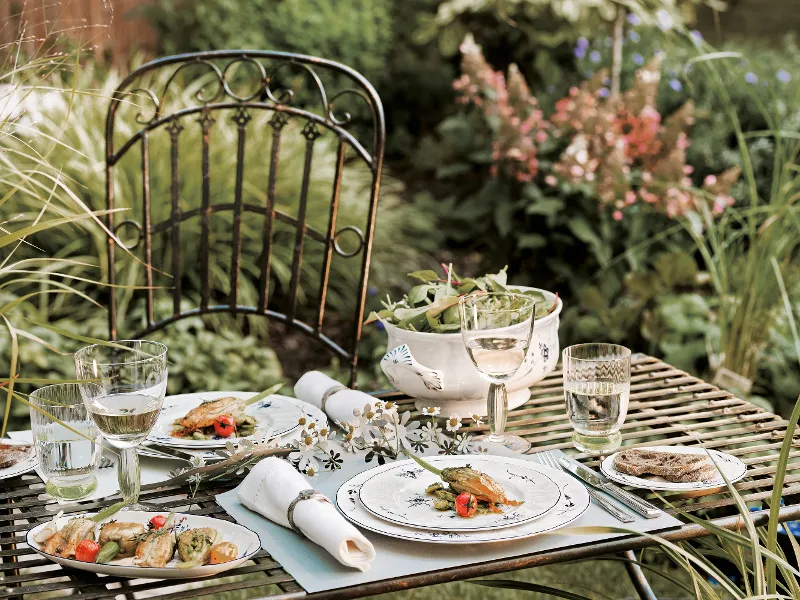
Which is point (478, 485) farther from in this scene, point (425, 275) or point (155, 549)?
point (425, 275)

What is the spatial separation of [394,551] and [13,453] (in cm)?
60

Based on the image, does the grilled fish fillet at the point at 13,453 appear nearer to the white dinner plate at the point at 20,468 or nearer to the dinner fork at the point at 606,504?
the white dinner plate at the point at 20,468

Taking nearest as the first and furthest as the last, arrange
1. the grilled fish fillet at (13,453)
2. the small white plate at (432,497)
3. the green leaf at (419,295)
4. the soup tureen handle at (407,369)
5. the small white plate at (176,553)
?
the small white plate at (176,553) < the small white plate at (432,497) < the grilled fish fillet at (13,453) < the soup tureen handle at (407,369) < the green leaf at (419,295)

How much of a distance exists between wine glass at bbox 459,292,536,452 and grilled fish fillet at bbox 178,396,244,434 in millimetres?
358

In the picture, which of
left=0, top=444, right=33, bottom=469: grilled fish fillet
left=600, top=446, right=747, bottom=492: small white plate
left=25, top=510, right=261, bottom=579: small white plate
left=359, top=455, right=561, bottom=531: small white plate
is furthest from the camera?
left=0, top=444, right=33, bottom=469: grilled fish fillet

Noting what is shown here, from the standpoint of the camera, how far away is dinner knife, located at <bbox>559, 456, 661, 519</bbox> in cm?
115

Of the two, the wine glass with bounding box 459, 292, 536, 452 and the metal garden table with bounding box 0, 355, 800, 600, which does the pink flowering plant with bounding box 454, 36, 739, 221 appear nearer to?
the metal garden table with bounding box 0, 355, 800, 600

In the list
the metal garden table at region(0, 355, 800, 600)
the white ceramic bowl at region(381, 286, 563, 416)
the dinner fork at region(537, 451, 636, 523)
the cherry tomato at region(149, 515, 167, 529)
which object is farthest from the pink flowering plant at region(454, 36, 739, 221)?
the cherry tomato at region(149, 515, 167, 529)

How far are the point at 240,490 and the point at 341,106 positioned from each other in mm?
4724

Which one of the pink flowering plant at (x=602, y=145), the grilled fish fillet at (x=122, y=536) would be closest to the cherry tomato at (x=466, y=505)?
the grilled fish fillet at (x=122, y=536)

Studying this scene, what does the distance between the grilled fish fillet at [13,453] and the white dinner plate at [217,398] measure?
16 cm

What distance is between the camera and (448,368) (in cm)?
149

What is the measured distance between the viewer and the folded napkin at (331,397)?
1454 mm

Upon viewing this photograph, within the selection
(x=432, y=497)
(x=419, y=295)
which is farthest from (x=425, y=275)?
(x=432, y=497)
